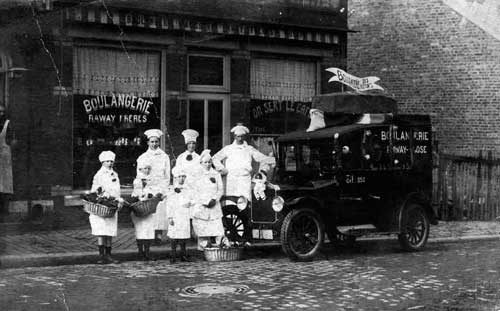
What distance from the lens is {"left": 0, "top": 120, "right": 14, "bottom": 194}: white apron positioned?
13219 millimetres

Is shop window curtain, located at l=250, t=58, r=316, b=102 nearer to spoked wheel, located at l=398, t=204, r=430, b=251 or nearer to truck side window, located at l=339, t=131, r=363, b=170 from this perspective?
truck side window, located at l=339, t=131, r=363, b=170

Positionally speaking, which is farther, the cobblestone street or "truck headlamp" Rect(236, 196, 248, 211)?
"truck headlamp" Rect(236, 196, 248, 211)

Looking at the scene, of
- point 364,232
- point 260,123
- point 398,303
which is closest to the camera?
point 398,303

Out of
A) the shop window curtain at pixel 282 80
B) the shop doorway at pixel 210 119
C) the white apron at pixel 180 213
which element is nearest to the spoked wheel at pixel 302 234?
the white apron at pixel 180 213

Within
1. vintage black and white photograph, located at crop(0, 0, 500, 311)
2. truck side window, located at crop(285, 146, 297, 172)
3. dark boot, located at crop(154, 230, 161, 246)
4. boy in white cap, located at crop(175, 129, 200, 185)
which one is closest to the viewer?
vintage black and white photograph, located at crop(0, 0, 500, 311)

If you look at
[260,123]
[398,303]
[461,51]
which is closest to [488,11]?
[461,51]

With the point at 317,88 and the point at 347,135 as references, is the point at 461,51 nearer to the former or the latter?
the point at 317,88

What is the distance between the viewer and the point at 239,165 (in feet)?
39.2

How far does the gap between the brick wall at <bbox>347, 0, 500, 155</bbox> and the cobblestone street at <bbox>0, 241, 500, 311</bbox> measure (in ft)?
33.4

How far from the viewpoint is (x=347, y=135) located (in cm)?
1145

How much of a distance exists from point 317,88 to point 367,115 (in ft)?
16.9

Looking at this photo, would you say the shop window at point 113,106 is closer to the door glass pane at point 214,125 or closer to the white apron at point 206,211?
the door glass pane at point 214,125

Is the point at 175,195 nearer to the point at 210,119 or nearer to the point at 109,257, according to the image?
the point at 109,257

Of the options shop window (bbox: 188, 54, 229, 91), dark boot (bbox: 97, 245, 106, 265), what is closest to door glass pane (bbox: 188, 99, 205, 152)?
shop window (bbox: 188, 54, 229, 91)
